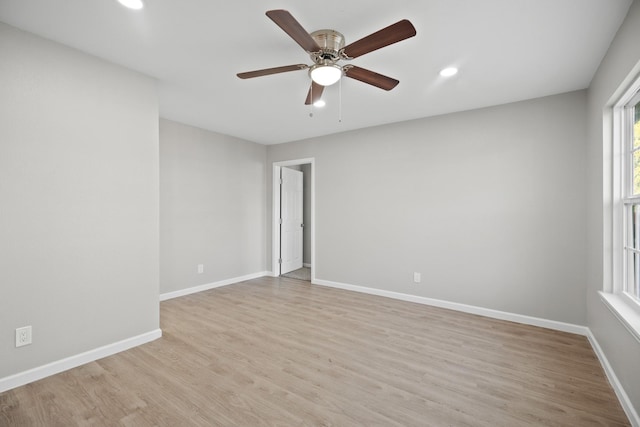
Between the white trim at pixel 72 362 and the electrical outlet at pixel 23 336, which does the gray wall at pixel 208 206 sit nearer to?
the white trim at pixel 72 362

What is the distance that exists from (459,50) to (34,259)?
3.59 metres

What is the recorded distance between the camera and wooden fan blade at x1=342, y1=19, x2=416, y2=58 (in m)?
1.56

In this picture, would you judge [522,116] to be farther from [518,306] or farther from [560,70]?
[518,306]

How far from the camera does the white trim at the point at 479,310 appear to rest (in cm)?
307

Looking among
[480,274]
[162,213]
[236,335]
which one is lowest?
[236,335]

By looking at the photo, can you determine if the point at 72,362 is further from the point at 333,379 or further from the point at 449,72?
the point at 449,72

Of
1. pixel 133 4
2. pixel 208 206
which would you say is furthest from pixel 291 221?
pixel 133 4

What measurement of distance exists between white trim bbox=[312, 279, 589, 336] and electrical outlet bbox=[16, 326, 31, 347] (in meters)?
3.63

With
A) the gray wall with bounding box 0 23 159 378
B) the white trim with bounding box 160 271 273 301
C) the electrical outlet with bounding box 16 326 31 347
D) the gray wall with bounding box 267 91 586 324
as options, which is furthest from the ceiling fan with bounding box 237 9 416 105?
Result: the white trim with bounding box 160 271 273 301

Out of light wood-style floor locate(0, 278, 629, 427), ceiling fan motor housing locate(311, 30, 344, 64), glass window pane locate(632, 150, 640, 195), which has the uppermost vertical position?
ceiling fan motor housing locate(311, 30, 344, 64)

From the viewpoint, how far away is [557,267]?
123 inches

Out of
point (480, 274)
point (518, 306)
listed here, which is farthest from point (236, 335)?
point (518, 306)

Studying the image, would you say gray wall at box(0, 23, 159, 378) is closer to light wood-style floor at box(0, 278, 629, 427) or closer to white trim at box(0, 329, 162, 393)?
white trim at box(0, 329, 162, 393)

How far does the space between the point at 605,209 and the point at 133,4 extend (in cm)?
379
